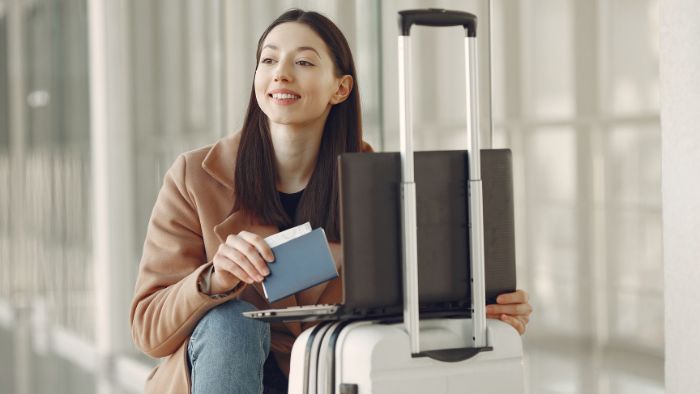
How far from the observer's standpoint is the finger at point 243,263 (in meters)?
1.74

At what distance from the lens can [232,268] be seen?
1.78 meters

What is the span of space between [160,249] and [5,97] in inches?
274

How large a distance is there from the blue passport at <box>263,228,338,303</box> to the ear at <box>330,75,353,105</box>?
584 millimetres

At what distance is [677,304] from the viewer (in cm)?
213

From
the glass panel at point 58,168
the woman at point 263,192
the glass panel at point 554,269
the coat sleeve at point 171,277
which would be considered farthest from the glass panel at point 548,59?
the glass panel at point 58,168

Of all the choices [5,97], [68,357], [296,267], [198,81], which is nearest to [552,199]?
[296,267]

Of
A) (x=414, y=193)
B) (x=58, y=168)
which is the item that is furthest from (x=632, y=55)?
(x=58, y=168)

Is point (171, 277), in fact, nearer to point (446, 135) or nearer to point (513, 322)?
point (513, 322)

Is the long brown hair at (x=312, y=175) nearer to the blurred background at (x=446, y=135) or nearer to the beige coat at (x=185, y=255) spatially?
the beige coat at (x=185, y=255)

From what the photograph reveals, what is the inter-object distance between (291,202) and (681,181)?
0.86 metres

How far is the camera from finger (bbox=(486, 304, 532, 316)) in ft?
5.82

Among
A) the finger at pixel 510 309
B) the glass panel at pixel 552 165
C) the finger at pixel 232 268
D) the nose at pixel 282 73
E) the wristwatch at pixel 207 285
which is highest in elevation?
the nose at pixel 282 73

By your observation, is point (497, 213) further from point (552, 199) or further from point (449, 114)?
point (449, 114)

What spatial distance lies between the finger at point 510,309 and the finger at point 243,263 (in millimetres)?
422
